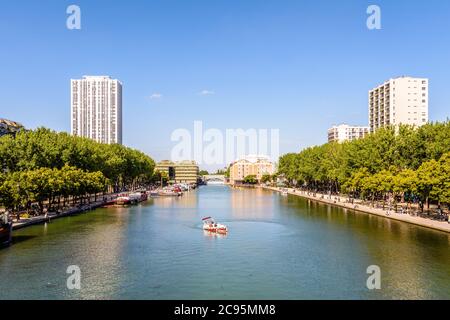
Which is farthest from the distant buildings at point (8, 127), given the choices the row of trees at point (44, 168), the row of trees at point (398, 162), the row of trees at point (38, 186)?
the row of trees at point (398, 162)

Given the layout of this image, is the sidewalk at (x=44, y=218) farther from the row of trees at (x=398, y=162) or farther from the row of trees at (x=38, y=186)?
the row of trees at (x=398, y=162)

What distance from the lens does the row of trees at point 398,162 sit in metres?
55.1

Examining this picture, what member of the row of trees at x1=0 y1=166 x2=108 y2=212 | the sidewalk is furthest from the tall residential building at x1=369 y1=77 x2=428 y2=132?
the sidewalk

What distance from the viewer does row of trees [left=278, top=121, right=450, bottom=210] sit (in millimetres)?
55062

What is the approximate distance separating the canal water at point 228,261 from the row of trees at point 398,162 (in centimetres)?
663

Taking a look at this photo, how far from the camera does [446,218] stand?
54.4m

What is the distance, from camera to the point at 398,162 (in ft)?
255

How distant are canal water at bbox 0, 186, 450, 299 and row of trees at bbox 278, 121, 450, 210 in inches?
261

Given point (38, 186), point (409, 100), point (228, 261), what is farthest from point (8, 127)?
point (409, 100)

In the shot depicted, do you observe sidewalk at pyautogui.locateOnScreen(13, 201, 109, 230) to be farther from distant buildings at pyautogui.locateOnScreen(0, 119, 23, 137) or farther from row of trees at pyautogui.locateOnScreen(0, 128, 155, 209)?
distant buildings at pyautogui.locateOnScreen(0, 119, 23, 137)

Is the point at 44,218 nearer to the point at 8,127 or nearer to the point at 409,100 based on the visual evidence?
the point at 8,127
